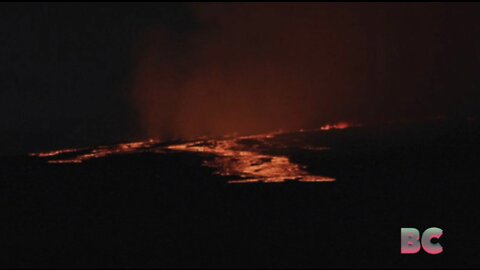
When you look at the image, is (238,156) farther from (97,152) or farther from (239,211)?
(239,211)

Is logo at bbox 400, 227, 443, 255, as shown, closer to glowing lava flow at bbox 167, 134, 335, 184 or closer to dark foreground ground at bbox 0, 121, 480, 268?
dark foreground ground at bbox 0, 121, 480, 268

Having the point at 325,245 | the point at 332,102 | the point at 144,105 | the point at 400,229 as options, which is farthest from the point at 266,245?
the point at 332,102

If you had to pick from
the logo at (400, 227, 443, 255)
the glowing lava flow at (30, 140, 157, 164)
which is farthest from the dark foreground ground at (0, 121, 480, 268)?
the glowing lava flow at (30, 140, 157, 164)

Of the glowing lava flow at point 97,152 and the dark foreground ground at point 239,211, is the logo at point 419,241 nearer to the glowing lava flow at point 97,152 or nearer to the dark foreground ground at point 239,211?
the dark foreground ground at point 239,211

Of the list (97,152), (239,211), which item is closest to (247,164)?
(239,211)

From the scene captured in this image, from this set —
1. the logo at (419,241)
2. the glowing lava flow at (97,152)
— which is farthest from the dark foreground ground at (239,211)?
the glowing lava flow at (97,152)

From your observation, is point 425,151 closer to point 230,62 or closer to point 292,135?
point 292,135
